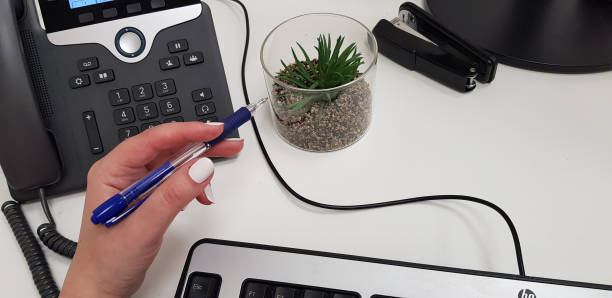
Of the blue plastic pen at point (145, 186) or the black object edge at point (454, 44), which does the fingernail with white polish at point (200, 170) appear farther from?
the black object edge at point (454, 44)

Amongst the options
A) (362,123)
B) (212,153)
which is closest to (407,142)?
(362,123)

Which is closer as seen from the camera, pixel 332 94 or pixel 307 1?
pixel 332 94

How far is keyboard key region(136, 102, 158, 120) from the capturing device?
476 mm

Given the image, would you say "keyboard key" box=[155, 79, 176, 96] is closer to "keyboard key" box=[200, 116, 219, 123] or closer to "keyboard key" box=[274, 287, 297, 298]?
"keyboard key" box=[200, 116, 219, 123]

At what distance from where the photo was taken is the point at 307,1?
2.02 feet

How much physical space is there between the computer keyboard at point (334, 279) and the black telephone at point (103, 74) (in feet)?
0.53

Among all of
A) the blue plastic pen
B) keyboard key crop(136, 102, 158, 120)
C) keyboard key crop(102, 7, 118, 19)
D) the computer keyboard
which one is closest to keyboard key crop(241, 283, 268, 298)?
the computer keyboard

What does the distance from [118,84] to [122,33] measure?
0.05 meters

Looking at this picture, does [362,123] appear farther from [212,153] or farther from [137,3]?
[137,3]

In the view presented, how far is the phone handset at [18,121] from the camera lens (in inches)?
17.3

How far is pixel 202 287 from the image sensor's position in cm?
37

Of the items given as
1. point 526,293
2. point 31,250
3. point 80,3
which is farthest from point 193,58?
point 526,293

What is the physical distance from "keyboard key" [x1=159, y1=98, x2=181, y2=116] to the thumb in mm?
125

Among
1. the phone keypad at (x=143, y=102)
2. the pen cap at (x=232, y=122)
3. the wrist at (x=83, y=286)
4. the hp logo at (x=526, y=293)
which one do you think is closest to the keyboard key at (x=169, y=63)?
the phone keypad at (x=143, y=102)
